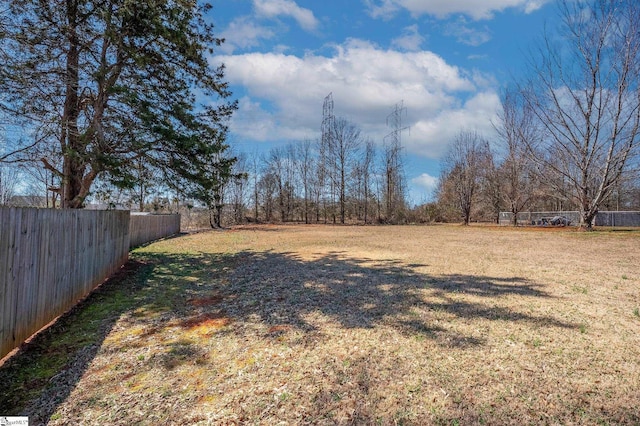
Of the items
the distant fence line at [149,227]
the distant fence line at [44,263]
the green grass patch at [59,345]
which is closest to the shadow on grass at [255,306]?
the green grass patch at [59,345]

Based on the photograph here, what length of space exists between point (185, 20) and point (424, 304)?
7453 mm

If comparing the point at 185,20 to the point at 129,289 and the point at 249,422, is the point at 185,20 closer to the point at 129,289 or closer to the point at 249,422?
the point at 129,289

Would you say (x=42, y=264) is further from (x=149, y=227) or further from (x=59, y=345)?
(x=149, y=227)

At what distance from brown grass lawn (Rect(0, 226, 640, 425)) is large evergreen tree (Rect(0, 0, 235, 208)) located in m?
3.11

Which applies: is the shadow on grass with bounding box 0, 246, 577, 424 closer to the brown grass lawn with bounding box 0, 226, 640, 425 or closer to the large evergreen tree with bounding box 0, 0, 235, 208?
the brown grass lawn with bounding box 0, 226, 640, 425

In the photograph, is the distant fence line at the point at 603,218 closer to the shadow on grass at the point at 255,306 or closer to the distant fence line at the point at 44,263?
the shadow on grass at the point at 255,306

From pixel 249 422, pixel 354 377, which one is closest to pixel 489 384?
pixel 354 377

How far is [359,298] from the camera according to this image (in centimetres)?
475

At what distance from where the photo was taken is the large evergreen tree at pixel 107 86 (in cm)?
575

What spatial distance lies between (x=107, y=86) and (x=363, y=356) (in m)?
7.17

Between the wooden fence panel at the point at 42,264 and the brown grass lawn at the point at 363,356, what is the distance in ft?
2.00

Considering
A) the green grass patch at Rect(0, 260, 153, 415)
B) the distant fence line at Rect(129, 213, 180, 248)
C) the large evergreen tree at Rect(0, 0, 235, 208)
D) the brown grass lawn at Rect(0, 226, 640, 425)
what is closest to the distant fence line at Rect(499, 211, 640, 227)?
the brown grass lawn at Rect(0, 226, 640, 425)

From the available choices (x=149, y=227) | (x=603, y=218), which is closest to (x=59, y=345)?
(x=149, y=227)

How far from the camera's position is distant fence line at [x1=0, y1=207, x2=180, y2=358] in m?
2.90
